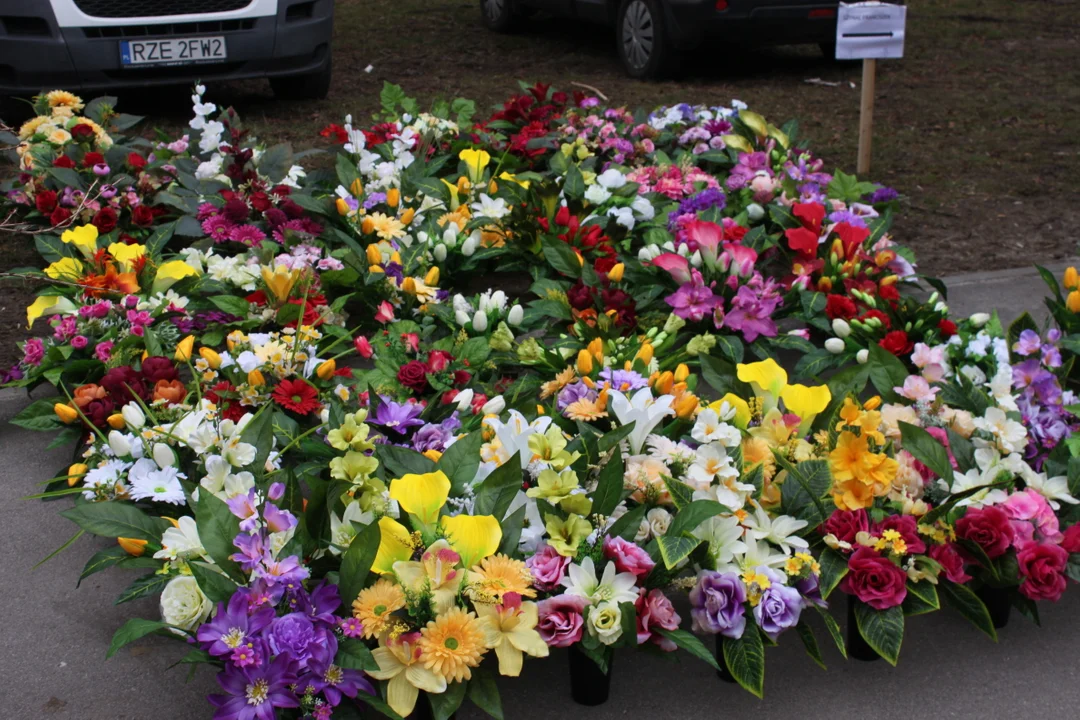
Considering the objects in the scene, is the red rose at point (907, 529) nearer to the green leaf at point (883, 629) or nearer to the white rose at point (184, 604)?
the green leaf at point (883, 629)

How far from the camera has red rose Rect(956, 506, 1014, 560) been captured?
2.43 metres

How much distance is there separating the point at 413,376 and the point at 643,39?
610 cm

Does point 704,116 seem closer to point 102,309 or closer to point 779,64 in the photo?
point 102,309

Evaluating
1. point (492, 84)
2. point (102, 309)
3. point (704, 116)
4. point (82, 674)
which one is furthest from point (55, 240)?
point (492, 84)

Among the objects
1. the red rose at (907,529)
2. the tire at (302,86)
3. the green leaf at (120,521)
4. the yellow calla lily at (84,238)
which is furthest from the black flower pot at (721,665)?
the tire at (302,86)

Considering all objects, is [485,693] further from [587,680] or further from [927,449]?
[927,449]

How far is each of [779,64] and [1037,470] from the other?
726 cm

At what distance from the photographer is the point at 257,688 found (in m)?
2.03

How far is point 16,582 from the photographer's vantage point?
2.69m

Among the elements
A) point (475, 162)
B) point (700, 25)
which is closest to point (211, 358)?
point (475, 162)

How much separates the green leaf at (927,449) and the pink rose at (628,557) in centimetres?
73

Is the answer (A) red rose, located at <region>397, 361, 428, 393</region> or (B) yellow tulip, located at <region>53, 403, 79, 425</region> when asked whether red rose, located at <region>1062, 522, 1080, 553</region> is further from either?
(B) yellow tulip, located at <region>53, 403, 79, 425</region>

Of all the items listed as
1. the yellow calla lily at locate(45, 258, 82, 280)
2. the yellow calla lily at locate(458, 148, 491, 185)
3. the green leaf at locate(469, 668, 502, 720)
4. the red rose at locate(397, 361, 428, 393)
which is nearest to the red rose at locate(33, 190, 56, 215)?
the yellow calla lily at locate(45, 258, 82, 280)

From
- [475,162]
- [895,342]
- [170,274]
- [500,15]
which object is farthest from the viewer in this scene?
[500,15]
